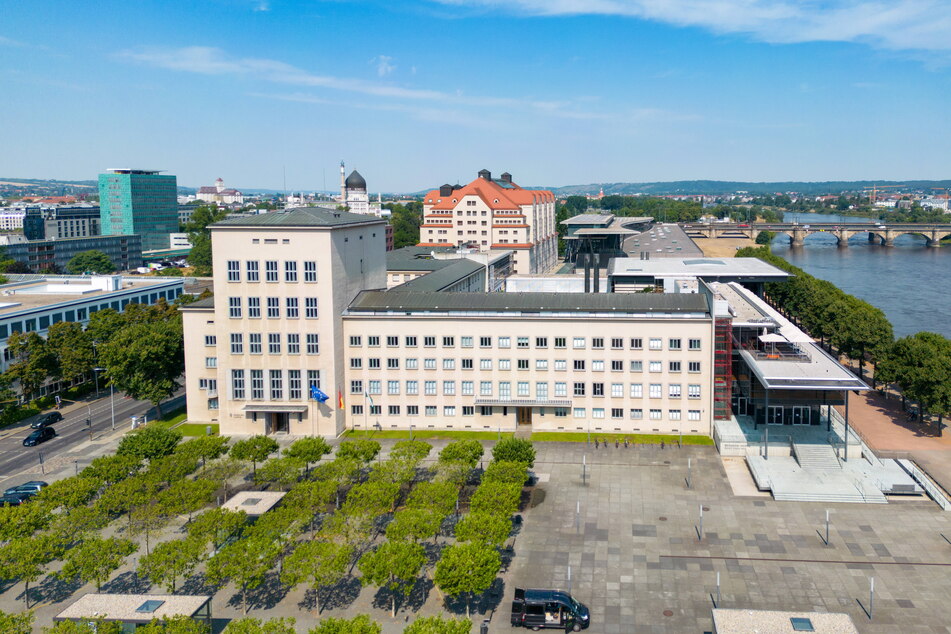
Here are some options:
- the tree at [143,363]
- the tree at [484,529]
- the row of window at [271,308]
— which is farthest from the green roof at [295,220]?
the tree at [484,529]

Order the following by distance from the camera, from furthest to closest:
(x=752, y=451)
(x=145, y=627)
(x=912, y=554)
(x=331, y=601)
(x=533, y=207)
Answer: (x=533, y=207) → (x=752, y=451) → (x=912, y=554) → (x=331, y=601) → (x=145, y=627)

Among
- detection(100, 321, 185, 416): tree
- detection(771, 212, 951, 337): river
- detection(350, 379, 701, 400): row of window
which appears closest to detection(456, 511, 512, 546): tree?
detection(350, 379, 701, 400): row of window

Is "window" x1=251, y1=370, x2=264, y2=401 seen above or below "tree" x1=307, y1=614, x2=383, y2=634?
above

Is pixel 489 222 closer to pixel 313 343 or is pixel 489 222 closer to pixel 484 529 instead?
pixel 313 343

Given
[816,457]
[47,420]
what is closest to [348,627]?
[816,457]

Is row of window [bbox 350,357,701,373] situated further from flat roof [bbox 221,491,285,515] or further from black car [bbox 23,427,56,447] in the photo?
black car [bbox 23,427,56,447]

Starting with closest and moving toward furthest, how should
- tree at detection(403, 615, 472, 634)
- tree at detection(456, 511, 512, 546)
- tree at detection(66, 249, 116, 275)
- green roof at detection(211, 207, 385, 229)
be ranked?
1. tree at detection(403, 615, 472, 634)
2. tree at detection(456, 511, 512, 546)
3. green roof at detection(211, 207, 385, 229)
4. tree at detection(66, 249, 116, 275)

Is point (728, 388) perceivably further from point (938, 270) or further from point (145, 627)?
point (938, 270)

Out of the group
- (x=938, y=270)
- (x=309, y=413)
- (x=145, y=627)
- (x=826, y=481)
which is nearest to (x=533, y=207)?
(x=938, y=270)
